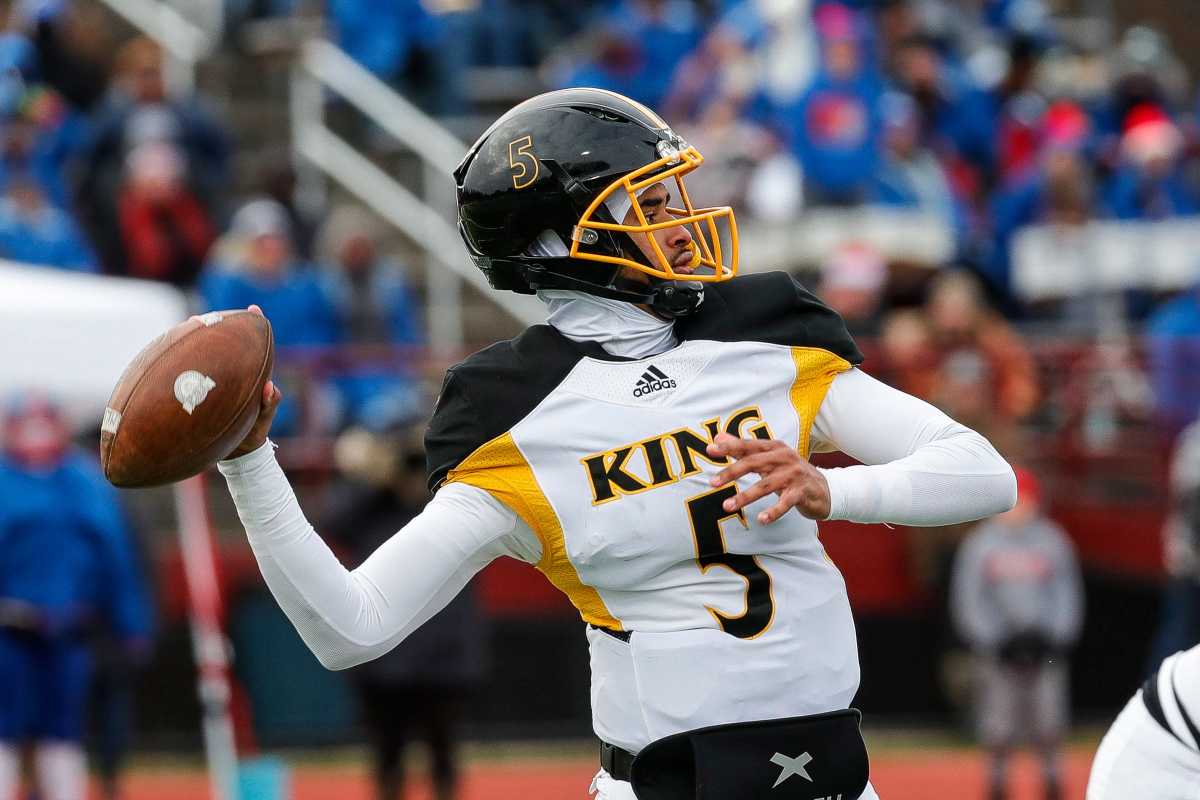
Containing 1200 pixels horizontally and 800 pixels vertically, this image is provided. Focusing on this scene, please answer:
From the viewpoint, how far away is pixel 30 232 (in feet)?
30.0

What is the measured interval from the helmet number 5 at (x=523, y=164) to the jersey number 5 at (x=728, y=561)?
586 millimetres

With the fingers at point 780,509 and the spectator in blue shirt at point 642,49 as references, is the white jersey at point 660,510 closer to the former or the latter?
the fingers at point 780,509

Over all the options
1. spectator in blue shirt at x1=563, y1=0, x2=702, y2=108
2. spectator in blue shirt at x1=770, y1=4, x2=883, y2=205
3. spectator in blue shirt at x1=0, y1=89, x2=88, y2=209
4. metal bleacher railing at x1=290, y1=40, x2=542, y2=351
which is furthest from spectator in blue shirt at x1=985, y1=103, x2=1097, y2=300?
spectator in blue shirt at x1=0, y1=89, x2=88, y2=209

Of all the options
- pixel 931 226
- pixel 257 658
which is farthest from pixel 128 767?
pixel 931 226

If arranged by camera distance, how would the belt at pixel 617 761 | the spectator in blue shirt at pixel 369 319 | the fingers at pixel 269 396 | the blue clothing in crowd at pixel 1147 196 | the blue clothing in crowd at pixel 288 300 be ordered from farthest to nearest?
1. the blue clothing in crowd at pixel 1147 196
2. the spectator in blue shirt at pixel 369 319
3. the blue clothing in crowd at pixel 288 300
4. the belt at pixel 617 761
5. the fingers at pixel 269 396

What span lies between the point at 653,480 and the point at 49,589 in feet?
17.2

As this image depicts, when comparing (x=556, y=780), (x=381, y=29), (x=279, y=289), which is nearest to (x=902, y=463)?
(x=556, y=780)

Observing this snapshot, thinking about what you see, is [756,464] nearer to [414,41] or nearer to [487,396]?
[487,396]

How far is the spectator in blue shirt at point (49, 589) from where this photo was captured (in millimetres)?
7547

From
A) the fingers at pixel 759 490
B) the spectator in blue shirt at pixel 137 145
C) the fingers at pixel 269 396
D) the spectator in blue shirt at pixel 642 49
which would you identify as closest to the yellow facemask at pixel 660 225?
the fingers at pixel 759 490

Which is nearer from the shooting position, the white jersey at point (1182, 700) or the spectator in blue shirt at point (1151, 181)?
the white jersey at point (1182, 700)

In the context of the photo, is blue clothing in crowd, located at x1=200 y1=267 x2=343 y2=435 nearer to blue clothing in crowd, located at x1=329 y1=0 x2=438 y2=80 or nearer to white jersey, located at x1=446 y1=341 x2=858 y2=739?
blue clothing in crowd, located at x1=329 y1=0 x2=438 y2=80

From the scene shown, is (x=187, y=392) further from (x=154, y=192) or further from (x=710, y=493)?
(x=154, y=192)

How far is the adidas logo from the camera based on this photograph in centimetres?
300
